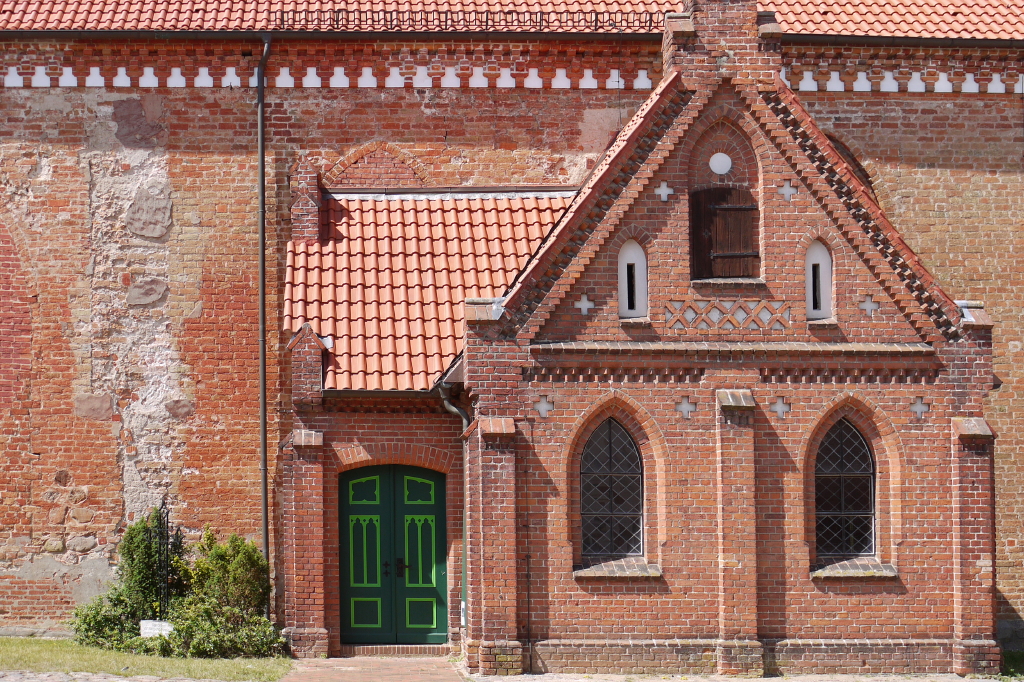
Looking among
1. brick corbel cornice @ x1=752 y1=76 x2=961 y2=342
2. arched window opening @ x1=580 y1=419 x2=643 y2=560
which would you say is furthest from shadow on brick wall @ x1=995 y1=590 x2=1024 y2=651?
arched window opening @ x1=580 y1=419 x2=643 y2=560

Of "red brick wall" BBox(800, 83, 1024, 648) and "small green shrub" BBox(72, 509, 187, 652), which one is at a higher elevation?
"red brick wall" BBox(800, 83, 1024, 648)

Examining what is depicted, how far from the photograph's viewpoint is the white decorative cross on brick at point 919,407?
623 inches

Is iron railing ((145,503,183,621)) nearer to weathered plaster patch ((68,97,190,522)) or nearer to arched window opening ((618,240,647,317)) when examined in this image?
weathered plaster patch ((68,97,190,522))

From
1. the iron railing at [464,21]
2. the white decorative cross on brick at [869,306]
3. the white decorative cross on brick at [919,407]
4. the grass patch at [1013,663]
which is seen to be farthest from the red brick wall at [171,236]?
the grass patch at [1013,663]

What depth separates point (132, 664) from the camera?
15.1 m

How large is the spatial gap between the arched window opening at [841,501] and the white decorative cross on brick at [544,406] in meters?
3.34

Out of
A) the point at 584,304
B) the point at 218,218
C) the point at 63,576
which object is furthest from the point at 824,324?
the point at 63,576

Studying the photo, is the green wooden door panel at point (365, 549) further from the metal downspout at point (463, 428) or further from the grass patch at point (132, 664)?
the grass patch at point (132, 664)

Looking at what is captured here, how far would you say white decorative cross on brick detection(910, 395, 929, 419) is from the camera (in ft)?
51.9

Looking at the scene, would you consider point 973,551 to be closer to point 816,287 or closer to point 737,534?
point 737,534

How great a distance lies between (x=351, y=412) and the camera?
16703mm

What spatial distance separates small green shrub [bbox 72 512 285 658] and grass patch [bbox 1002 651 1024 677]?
8.92 metres

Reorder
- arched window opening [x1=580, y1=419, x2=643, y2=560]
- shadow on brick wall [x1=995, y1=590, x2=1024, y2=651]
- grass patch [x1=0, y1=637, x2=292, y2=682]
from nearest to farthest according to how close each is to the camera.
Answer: grass patch [x1=0, y1=637, x2=292, y2=682], arched window opening [x1=580, y1=419, x2=643, y2=560], shadow on brick wall [x1=995, y1=590, x2=1024, y2=651]

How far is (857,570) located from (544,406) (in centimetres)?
424
